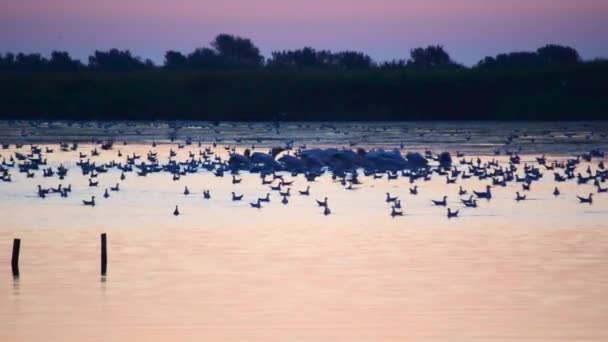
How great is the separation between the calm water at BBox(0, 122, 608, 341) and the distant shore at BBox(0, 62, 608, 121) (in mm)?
44417

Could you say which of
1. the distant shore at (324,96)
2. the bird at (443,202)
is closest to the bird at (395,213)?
the bird at (443,202)

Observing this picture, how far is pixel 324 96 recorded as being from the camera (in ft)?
293

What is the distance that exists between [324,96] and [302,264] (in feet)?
209

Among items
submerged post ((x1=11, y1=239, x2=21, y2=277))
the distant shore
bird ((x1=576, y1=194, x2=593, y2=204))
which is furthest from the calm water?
the distant shore

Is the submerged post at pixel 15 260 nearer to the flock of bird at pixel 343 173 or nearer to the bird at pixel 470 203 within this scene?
the flock of bird at pixel 343 173

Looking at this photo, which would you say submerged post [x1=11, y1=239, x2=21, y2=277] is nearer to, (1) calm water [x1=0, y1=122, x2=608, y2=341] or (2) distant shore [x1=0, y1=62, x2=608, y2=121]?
(1) calm water [x1=0, y1=122, x2=608, y2=341]

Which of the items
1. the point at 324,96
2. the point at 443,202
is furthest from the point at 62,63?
the point at 443,202

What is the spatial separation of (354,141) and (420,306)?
42.1 metres

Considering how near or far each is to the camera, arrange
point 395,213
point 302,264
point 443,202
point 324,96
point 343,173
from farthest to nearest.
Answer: point 324,96 < point 343,173 < point 443,202 < point 395,213 < point 302,264

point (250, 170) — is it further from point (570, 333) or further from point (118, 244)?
point (570, 333)

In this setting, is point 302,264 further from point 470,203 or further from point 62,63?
point 62,63

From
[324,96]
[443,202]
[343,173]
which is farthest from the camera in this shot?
[324,96]

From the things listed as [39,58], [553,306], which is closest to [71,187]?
[553,306]

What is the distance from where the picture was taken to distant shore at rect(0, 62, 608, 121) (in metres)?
85.9
